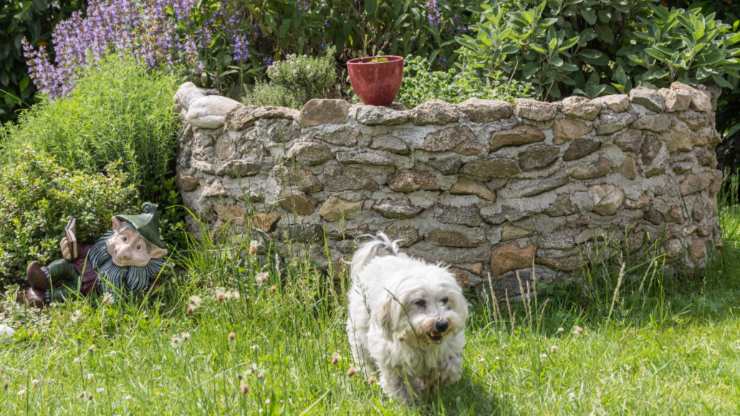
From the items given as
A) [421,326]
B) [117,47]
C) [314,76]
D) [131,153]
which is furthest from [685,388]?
[117,47]

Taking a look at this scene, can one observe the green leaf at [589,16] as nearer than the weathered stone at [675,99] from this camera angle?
No

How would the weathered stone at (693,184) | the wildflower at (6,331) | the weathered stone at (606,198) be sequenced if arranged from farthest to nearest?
the weathered stone at (693,184) < the weathered stone at (606,198) < the wildflower at (6,331)

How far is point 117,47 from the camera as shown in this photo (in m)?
6.17

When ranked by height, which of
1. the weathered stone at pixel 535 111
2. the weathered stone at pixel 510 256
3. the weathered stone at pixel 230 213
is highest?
the weathered stone at pixel 535 111

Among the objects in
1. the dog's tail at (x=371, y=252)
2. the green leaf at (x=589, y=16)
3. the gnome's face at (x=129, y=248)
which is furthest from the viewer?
the green leaf at (x=589, y=16)

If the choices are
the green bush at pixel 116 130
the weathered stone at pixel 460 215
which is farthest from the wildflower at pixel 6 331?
the weathered stone at pixel 460 215

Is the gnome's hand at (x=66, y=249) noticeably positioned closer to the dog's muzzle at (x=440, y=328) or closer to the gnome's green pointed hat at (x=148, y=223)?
the gnome's green pointed hat at (x=148, y=223)

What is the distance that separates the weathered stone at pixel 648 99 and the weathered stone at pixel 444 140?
3.73 feet

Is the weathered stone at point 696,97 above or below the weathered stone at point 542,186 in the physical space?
above

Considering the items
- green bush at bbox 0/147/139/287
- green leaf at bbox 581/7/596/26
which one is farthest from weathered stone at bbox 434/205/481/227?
green bush at bbox 0/147/139/287

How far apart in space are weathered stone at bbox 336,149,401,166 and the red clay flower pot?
1.15 feet

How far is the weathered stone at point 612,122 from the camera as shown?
488 cm

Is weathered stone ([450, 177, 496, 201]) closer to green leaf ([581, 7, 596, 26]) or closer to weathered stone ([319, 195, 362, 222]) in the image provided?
weathered stone ([319, 195, 362, 222])

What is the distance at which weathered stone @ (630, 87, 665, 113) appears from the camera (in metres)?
4.98
